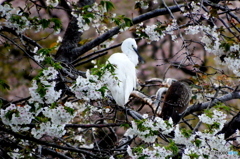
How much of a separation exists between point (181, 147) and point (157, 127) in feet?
Answer: 1.63

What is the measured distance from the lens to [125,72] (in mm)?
4176

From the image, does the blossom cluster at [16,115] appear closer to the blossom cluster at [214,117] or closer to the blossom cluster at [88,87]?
the blossom cluster at [88,87]

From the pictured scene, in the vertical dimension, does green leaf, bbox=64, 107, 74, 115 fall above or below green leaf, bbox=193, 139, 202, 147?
above

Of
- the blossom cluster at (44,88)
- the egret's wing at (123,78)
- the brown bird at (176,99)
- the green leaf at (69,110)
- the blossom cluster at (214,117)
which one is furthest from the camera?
the brown bird at (176,99)

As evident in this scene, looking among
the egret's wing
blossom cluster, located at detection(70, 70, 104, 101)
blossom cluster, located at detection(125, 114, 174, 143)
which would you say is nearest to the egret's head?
the egret's wing

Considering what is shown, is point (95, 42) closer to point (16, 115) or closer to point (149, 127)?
point (149, 127)

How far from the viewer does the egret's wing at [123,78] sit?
3857 millimetres

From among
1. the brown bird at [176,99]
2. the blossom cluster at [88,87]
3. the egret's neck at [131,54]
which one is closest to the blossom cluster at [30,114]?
the blossom cluster at [88,87]

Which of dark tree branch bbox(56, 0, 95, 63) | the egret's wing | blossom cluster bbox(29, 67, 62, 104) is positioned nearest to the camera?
blossom cluster bbox(29, 67, 62, 104)

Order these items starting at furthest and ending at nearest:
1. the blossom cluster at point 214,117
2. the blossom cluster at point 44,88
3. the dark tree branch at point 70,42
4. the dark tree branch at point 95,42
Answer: the dark tree branch at point 70,42
the dark tree branch at point 95,42
the blossom cluster at point 214,117
the blossom cluster at point 44,88

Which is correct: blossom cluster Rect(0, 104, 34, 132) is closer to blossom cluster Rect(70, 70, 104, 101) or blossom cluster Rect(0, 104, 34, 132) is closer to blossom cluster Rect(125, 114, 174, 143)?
blossom cluster Rect(70, 70, 104, 101)

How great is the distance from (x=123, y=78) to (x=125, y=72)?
97 millimetres

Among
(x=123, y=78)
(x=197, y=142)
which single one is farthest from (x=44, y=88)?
(x=123, y=78)

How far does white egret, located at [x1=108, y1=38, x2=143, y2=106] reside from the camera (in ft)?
12.7
